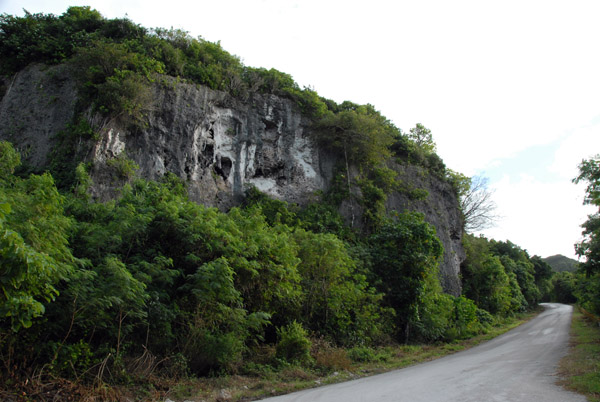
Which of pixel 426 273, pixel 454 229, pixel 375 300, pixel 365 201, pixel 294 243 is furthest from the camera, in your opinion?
pixel 454 229

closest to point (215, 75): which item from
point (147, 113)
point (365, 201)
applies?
point (147, 113)

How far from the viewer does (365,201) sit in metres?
21.1

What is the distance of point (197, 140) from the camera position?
17.0 m

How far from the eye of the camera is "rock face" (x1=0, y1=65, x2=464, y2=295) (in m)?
14.6

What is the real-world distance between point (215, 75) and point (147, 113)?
4.72 meters

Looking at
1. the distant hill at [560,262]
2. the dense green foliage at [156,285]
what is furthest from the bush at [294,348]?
the distant hill at [560,262]

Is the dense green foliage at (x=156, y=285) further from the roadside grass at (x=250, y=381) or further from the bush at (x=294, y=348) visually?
the roadside grass at (x=250, y=381)

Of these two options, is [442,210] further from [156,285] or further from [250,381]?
[156,285]

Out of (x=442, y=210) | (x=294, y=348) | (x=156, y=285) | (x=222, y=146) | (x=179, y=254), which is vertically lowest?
(x=294, y=348)

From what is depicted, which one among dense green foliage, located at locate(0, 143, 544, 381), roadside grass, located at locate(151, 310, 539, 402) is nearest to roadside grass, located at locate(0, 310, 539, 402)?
roadside grass, located at locate(151, 310, 539, 402)

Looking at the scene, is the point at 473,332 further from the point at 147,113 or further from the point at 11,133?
the point at 11,133

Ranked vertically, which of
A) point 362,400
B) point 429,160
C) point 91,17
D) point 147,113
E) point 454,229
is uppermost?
point 91,17

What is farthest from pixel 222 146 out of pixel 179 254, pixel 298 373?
pixel 298 373

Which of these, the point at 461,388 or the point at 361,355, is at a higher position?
the point at 461,388
